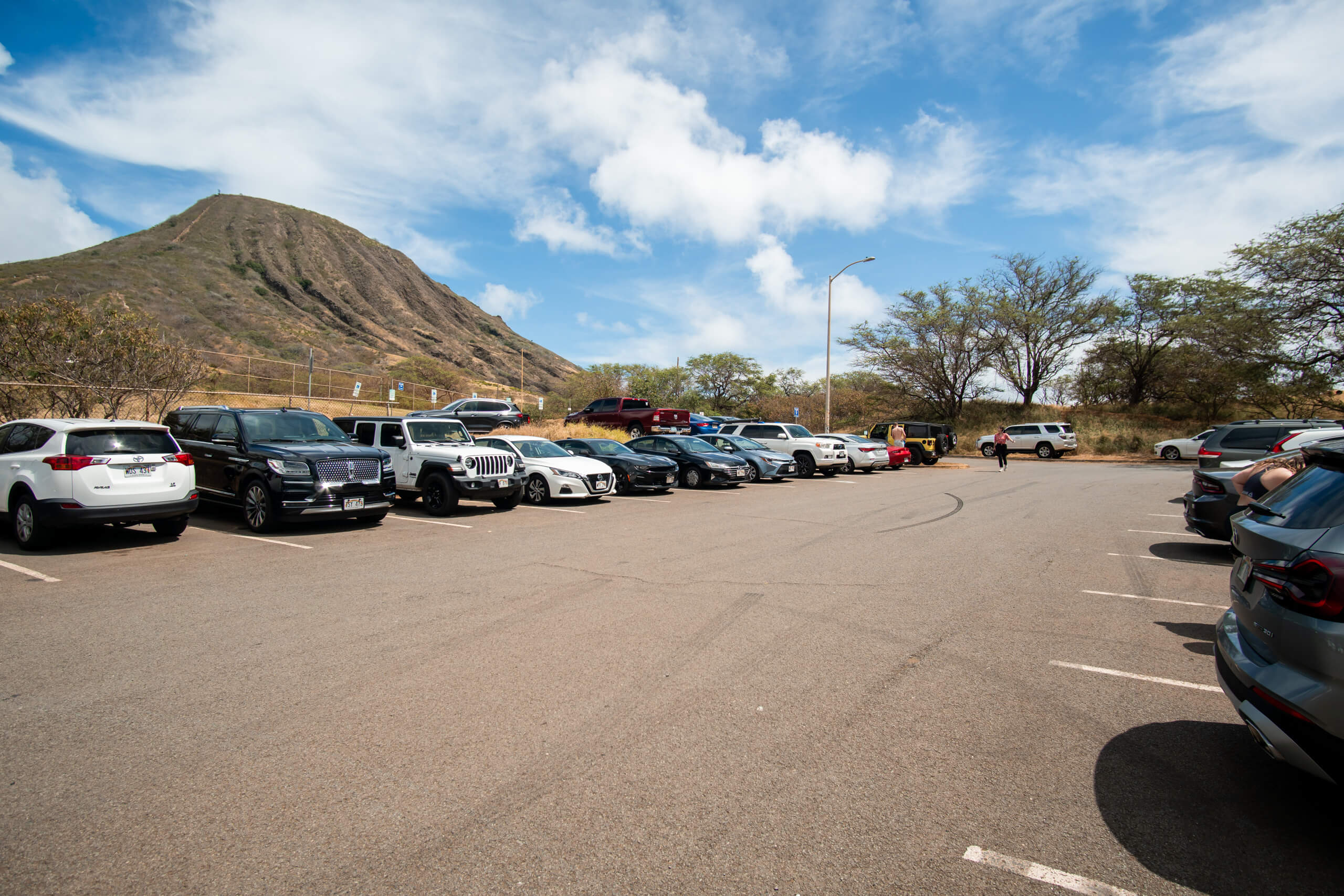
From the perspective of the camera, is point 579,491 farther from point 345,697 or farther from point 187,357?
point 187,357

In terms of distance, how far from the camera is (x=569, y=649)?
4.93 meters

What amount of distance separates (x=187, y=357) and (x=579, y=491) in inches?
642

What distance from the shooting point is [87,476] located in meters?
8.06

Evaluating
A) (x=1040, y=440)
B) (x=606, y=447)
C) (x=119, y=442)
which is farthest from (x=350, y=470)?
(x=1040, y=440)

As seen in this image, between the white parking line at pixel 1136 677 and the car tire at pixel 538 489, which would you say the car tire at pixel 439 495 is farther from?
the white parking line at pixel 1136 677

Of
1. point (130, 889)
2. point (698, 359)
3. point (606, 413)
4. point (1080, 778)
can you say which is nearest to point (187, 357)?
point (606, 413)

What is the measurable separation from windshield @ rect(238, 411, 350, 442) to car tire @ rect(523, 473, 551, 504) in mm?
3961

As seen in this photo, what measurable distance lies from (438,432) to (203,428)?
392 centimetres

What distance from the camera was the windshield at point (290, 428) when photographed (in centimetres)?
1070

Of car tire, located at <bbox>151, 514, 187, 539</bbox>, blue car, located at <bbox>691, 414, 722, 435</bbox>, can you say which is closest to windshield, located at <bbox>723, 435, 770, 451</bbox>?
blue car, located at <bbox>691, 414, 722, 435</bbox>

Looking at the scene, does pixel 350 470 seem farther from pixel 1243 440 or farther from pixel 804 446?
pixel 1243 440

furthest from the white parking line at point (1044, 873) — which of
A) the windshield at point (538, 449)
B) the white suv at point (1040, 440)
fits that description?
the white suv at point (1040, 440)

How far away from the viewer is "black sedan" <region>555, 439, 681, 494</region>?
640 inches

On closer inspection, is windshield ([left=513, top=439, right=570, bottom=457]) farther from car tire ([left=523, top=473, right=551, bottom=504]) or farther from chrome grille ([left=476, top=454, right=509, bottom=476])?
chrome grille ([left=476, top=454, right=509, bottom=476])
